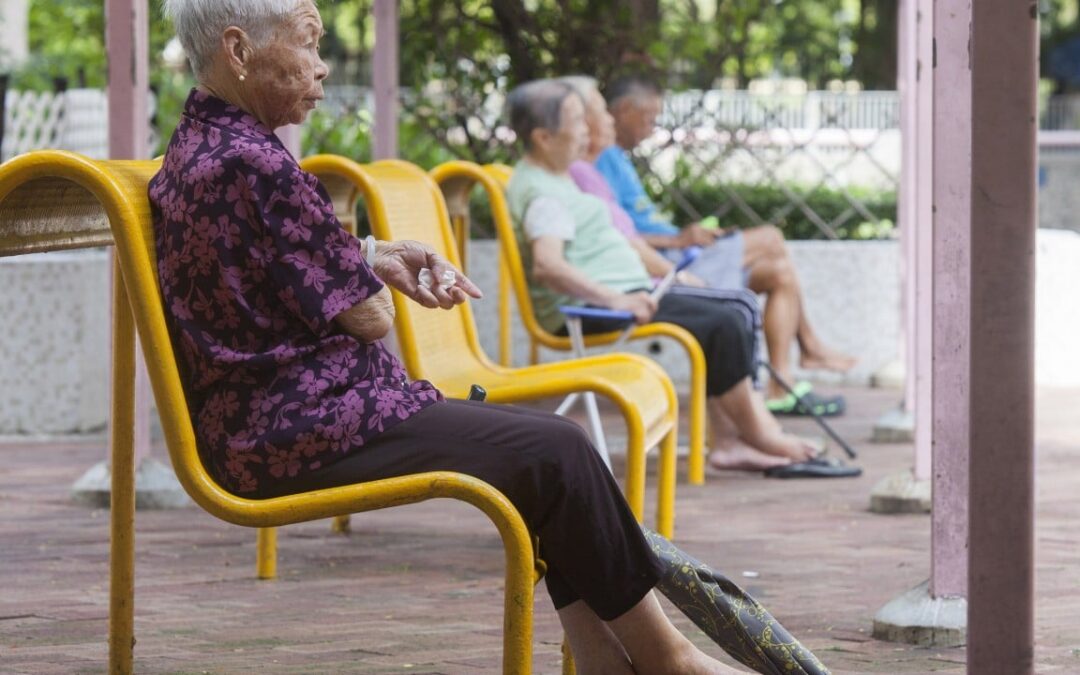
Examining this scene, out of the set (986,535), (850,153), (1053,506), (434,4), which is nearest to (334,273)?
(986,535)

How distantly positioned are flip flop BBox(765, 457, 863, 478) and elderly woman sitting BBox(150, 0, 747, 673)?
10.8ft

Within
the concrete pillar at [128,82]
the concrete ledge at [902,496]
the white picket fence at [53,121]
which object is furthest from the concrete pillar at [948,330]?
the white picket fence at [53,121]

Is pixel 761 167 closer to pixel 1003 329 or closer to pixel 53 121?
pixel 53 121

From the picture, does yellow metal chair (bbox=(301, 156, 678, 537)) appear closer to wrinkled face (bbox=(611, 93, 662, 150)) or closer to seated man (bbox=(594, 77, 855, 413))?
seated man (bbox=(594, 77, 855, 413))

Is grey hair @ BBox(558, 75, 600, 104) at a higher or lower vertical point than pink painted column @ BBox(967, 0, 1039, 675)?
higher

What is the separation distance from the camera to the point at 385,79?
6.82m

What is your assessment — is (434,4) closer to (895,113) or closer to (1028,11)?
(895,113)

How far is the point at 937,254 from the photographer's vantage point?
3598 mm

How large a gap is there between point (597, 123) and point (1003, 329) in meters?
4.31

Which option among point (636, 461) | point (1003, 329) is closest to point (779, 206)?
point (636, 461)

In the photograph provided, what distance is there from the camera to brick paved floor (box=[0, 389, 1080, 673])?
3.62 m

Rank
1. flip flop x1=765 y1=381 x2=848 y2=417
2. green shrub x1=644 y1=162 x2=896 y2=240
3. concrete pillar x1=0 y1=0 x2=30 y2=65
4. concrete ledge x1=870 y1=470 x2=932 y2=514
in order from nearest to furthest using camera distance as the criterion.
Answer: concrete ledge x1=870 y1=470 x2=932 y2=514
flip flop x1=765 y1=381 x2=848 y2=417
green shrub x1=644 y1=162 x2=896 y2=240
concrete pillar x1=0 y1=0 x2=30 y2=65

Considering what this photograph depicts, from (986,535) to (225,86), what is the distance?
4.48 feet

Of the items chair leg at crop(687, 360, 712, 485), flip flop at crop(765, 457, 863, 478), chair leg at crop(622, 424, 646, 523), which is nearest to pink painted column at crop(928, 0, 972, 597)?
chair leg at crop(622, 424, 646, 523)
